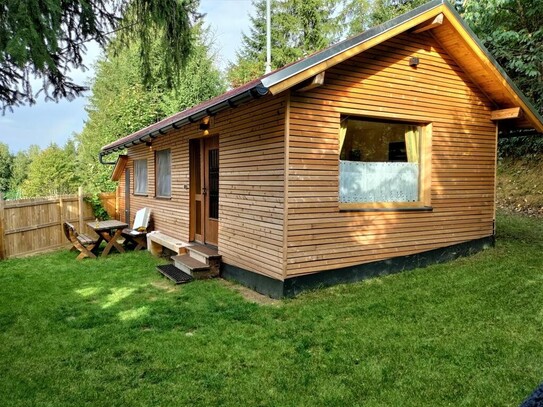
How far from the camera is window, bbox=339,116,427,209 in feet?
19.6

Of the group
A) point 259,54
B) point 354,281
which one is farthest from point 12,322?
point 259,54

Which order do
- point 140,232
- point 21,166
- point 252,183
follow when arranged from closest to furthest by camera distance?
point 252,183, point 140,232, point 21,166

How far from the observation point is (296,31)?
2286 centimetres

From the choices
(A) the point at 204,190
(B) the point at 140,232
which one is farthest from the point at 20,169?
(A) the point at 204,190

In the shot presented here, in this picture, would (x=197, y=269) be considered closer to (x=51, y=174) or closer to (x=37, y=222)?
(x=37, y=222)

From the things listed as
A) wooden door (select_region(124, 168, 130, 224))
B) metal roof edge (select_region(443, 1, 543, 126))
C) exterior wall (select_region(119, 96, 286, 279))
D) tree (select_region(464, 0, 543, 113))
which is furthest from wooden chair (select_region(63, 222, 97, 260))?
tree (select_region(464, 0, 543, 113))

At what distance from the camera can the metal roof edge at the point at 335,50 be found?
187 inches

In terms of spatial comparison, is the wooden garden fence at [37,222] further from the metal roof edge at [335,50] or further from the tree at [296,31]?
the tree at [296,31]

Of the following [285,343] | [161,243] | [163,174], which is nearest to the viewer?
[285,343]

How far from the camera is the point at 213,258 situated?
6.75m

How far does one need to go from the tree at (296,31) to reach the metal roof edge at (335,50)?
1728cm

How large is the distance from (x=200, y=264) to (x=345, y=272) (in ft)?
8.19

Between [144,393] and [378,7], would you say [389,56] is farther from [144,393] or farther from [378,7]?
[378,7]

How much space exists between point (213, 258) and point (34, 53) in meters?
4.09
